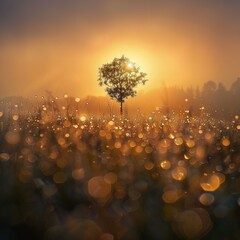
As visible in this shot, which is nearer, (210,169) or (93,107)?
(210,169)

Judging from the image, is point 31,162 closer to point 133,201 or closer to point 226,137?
point 133,201

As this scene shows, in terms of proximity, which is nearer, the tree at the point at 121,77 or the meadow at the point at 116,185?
the meadow at the point at 116,185

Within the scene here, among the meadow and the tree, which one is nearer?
the meadow

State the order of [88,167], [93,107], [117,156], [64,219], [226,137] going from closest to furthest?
[64,219], [88,167], [117,156], [226,137], [93,107]

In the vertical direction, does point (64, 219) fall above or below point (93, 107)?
below

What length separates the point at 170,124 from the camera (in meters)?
13.3

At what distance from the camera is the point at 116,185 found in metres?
6.02

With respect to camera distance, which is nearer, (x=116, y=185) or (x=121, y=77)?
(x=116, y=185)

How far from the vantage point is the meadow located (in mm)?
4574

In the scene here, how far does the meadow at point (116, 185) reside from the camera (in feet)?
15.0

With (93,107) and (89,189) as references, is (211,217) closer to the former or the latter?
(89,189)

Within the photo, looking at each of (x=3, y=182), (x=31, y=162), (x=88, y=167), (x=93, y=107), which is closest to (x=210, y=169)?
(x=88, y=167)

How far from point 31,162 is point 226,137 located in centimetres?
579

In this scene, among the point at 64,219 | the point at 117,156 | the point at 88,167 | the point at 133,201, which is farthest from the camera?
the point at 117,156
